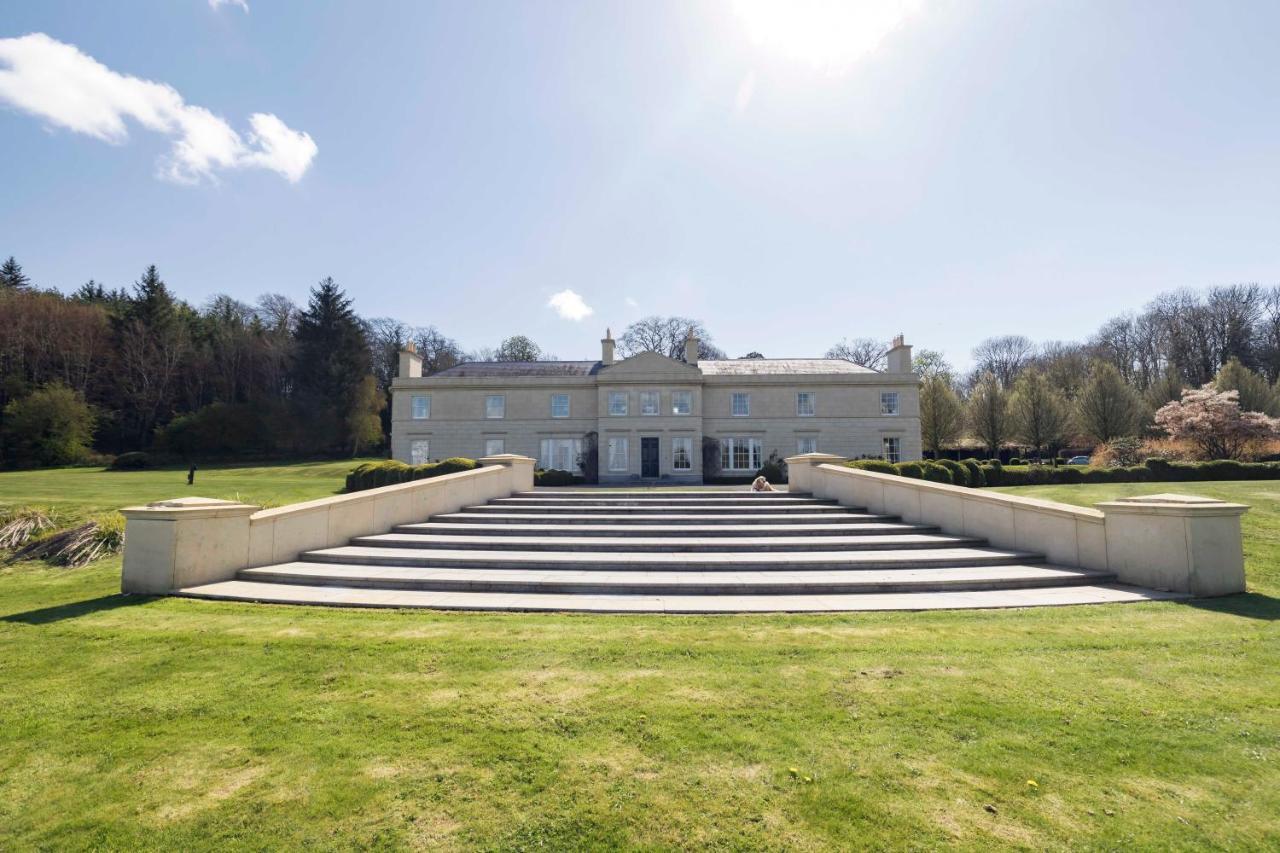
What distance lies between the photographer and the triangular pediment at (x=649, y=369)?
102 feet

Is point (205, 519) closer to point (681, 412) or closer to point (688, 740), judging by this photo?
point (688, 740)

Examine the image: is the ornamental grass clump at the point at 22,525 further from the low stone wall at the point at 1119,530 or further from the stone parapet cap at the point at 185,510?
the low stone wall at the point at 1119,530

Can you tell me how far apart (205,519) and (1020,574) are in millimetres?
11243

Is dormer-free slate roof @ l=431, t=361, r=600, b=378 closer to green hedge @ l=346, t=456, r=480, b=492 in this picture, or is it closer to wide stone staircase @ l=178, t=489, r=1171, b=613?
green hedge @ l=346, t=456, r=480, b=492

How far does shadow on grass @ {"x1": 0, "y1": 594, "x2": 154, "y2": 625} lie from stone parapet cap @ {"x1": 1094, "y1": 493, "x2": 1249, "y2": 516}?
1276cm

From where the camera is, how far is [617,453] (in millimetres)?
30953

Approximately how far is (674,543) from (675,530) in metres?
1.00

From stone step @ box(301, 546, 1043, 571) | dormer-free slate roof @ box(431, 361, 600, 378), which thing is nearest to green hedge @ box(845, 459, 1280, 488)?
stone step @ box(301, 546, 1043, 571)

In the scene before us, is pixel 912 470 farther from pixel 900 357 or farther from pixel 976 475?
pixel 900 357

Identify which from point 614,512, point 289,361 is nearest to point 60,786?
point 614,512

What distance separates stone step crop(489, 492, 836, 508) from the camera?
41.9 feet

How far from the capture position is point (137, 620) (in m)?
5.79

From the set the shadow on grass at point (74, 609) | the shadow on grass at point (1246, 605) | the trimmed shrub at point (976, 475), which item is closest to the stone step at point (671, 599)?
the shadow on grass at point (1246, 605)

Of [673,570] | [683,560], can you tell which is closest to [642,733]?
[673,570]
